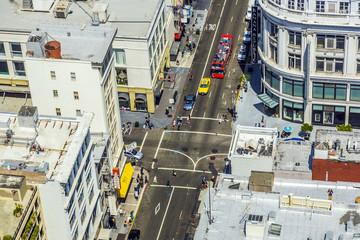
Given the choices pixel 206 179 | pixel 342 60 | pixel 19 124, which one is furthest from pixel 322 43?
pixel 19 124

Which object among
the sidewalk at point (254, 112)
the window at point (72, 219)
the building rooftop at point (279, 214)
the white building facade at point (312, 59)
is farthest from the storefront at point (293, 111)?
the window at point (72, 219)

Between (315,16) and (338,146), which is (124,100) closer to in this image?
(315,16)

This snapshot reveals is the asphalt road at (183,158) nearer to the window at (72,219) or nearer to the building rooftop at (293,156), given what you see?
the building rooftop at (293,156)

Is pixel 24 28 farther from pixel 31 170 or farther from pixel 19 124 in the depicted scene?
pixel 31 170

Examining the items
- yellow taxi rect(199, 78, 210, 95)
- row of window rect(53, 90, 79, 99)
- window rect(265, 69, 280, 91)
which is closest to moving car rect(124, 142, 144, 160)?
row of window rect(53, 90, 79, 99)

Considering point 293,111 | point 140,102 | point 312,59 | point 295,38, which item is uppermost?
point 295,38

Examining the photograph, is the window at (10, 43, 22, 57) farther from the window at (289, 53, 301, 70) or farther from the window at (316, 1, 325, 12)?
the window at (316, 1, 325, 12)

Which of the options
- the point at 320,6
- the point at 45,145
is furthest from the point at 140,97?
the point at 45,145
